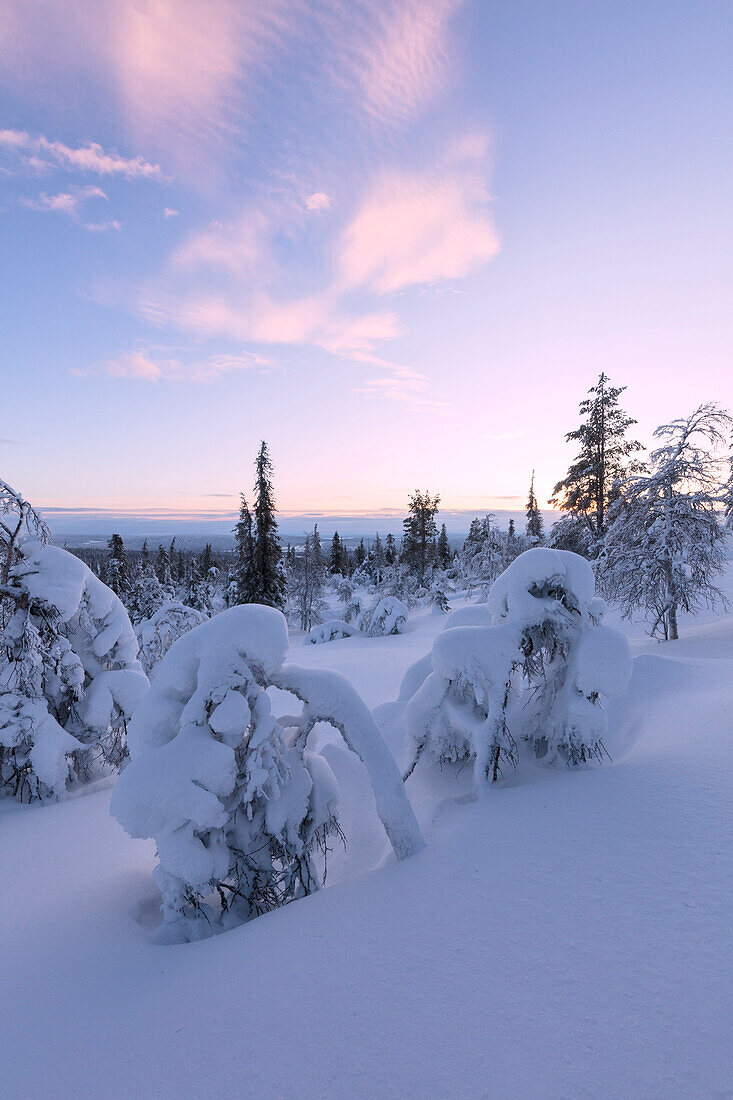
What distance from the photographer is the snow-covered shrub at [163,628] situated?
13.1m

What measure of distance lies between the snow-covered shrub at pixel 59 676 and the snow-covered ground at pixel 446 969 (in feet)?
9.01

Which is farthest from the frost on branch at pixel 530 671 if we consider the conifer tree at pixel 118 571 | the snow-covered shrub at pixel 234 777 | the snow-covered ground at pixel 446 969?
the conifer tree at pixel 118 571

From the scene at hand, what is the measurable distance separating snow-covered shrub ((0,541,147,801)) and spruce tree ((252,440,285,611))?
21139 mm

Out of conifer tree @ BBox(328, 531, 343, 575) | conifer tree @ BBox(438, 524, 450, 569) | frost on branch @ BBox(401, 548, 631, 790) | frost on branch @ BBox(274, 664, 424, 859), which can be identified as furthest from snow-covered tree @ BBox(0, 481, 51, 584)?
conifer tree @ BBox(328, 531, 343, 575)

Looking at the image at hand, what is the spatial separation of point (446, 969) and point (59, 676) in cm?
792

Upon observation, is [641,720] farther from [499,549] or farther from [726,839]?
[499,549]

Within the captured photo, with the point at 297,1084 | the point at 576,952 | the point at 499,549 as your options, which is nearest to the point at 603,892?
the point at 576,952

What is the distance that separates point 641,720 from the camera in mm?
7543

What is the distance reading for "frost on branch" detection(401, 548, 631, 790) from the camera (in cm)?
559

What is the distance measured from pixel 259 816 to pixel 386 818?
4.03ft

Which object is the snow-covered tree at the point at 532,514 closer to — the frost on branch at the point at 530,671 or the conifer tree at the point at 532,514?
the conifer tree at the point at 532,514

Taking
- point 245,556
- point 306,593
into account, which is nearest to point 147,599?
point 245,556

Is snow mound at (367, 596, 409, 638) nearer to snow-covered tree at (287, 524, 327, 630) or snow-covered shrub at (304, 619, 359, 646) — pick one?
snow-covered shrub at (304, 619, 359, 646)

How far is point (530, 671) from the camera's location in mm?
6047
